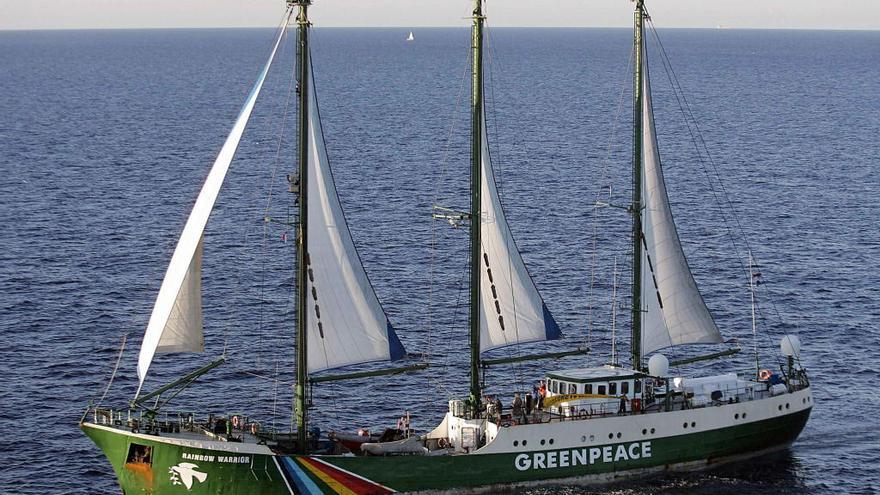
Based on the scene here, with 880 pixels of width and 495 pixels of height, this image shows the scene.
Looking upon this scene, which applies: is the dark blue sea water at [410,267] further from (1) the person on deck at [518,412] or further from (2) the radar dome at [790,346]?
(2) the radar dome at [790,346]

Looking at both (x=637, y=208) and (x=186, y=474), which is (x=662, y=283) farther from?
(x=186, y=474)

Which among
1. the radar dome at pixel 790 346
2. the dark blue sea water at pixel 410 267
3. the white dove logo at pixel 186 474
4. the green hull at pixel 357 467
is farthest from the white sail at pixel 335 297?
the radar dome at pixel 790 346

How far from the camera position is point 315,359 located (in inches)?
2461

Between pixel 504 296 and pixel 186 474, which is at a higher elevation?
pixel 504 296

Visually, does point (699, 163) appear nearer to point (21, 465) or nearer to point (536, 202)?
point (536, 202)

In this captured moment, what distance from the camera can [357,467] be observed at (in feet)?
200

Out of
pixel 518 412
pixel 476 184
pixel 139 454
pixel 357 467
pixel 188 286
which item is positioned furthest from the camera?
pixel 476 184

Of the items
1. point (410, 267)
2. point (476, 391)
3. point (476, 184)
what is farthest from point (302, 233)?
point (410, 267)

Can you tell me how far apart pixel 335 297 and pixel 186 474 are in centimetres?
929

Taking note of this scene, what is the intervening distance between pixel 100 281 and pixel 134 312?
28.7 ft

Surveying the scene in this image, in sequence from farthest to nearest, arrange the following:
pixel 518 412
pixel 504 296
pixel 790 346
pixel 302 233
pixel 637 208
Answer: pixel 790 346
pixel 637 208
pixel 504 296
pixel 518 412
pixel 302 233

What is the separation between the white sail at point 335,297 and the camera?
61.6 meters

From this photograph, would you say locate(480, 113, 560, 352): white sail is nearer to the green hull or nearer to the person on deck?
the person on deck

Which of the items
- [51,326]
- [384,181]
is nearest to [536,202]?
[384,181]
